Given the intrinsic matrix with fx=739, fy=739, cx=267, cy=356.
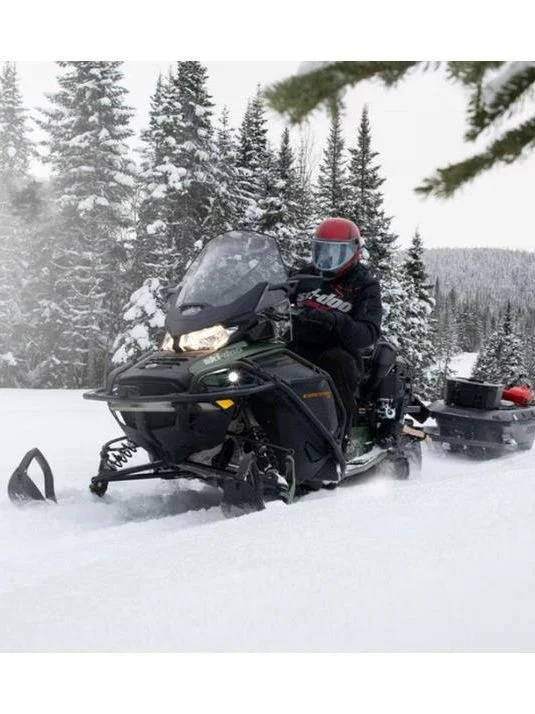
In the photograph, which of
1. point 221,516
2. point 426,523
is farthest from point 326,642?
point 221,516

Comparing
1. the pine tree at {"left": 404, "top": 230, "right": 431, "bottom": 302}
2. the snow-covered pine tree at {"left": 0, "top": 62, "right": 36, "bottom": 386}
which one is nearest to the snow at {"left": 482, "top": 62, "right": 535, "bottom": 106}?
the snow-covered pine tree at {"left": 0, "top": 62, "right": 36, "bottom": 386}

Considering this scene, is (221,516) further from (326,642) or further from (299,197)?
(299,197)

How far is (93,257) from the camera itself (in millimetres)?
22422

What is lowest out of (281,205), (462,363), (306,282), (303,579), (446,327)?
(462,363)

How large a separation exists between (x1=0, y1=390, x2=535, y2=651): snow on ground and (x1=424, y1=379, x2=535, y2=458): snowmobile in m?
2.68

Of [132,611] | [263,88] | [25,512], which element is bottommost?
[25,512]

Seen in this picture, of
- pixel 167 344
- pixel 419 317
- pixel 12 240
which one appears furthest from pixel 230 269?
A: pixel 419 317

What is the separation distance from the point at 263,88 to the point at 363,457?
3593 mm

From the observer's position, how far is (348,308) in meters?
4.84

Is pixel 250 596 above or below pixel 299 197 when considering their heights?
below

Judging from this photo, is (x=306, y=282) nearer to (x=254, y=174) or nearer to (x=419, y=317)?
(x=254, y=174)

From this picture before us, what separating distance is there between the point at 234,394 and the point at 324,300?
136 cm

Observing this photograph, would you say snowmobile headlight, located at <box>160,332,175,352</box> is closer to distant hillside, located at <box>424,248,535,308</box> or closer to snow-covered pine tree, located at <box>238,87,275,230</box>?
snow-covered pine tree, located at <box>238,87,275,230</box>
